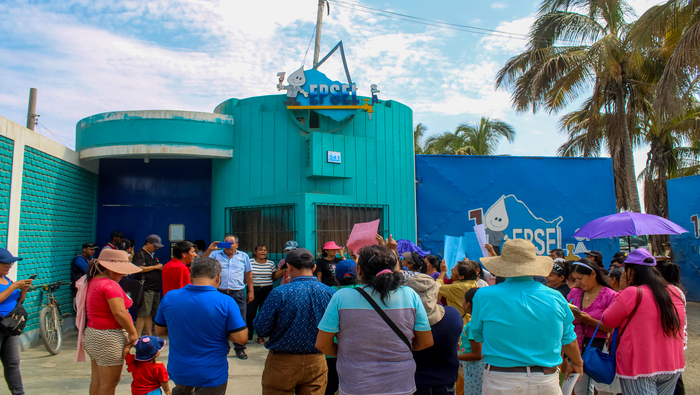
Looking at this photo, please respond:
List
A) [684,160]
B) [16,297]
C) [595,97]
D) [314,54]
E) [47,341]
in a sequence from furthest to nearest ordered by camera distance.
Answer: [684,160], [595,97], [314,54], [47,341], [16,297]

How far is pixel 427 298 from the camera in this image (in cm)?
329

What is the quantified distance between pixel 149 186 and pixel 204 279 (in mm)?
7876

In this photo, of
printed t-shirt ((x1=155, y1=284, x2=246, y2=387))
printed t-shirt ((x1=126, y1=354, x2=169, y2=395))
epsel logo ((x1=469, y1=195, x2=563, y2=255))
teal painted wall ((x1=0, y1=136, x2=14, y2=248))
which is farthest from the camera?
epsel logo ((x1=469, y1=195, x2=563, y2=255))

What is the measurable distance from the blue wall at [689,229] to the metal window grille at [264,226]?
429 inches

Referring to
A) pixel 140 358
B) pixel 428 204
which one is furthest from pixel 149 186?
pixel 140 358

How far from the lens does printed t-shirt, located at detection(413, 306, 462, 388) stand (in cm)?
323

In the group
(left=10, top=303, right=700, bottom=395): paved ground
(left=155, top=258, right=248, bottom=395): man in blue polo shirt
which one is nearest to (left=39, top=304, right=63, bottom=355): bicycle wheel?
(left=10, top=303, right=700, bottom=395): paved ground

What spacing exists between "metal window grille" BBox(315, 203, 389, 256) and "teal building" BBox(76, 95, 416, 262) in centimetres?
2

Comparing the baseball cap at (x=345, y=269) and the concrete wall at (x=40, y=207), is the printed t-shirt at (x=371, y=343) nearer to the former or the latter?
the baseball cap at (x=345, y=269)

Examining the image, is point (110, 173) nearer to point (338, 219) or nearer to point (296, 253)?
point (338, 219)

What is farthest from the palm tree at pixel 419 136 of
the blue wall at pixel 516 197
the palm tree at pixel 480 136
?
the blue wall at pixel 516 197

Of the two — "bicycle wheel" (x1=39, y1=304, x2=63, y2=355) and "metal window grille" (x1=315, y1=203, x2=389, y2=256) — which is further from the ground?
"metal window grille" (x1=315, y1=203, x2=389, y2=256)

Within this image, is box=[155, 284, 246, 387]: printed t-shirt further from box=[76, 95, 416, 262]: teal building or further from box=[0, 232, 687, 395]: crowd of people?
box=[76, 95, 416, 262]: teal building

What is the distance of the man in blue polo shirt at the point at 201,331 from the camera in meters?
3.35
